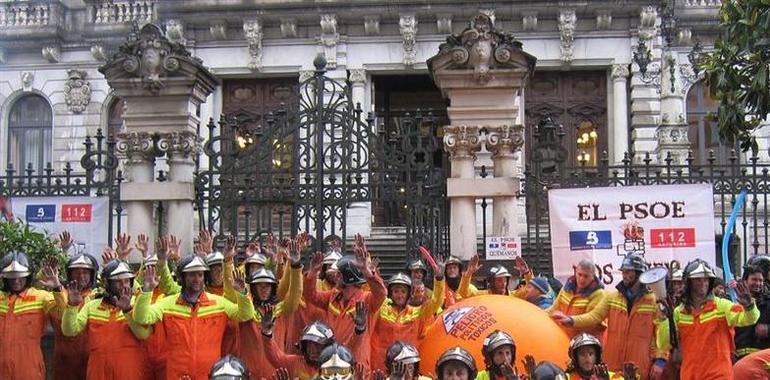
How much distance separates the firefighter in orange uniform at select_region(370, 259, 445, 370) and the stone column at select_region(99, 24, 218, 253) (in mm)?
4823

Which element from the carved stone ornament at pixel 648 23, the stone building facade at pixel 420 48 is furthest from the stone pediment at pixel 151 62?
the carved stone ornament at pixel 648 23

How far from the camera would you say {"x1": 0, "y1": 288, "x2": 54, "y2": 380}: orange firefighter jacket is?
8.38 m

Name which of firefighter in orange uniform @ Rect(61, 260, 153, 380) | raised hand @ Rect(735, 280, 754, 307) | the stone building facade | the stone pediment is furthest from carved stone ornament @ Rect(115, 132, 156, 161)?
the stone building facade

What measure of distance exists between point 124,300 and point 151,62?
561 centimetres

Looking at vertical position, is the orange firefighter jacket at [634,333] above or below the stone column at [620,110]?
below

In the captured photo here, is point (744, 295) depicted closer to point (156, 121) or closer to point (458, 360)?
point (458, 360)

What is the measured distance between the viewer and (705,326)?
26.1 feet

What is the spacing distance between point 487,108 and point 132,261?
517 cm

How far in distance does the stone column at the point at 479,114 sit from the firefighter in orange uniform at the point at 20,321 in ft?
17.9

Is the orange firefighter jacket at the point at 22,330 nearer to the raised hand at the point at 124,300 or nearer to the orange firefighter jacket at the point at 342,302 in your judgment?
the raised hand at the point at 124,300

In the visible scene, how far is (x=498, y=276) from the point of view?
33.6ft

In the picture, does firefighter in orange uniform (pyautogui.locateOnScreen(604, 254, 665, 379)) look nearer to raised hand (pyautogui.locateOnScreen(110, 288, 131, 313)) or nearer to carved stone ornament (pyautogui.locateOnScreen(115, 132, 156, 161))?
raised hand (pyautogui.locateOnScreen(110, 288, 131, 313))

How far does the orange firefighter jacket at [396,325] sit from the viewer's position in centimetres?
873

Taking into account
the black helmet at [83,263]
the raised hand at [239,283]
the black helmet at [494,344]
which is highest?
the black helmet at [83,263]
